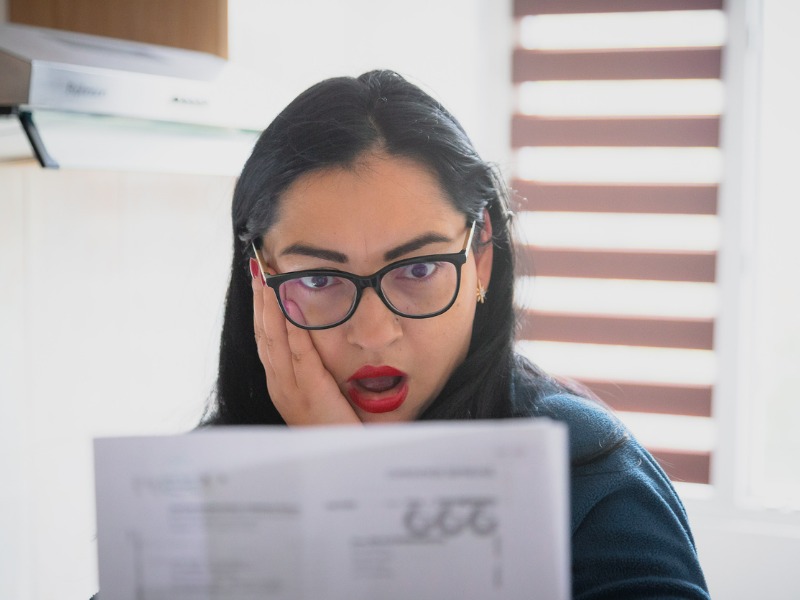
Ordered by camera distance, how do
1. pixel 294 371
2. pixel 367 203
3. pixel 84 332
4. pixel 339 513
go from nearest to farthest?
pixel 339 513
pixel 367 203
pixel 294 371
pixel 84 332

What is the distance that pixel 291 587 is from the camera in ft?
1.64

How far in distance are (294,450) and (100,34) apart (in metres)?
1.39

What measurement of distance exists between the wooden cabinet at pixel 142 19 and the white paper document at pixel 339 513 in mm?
1323

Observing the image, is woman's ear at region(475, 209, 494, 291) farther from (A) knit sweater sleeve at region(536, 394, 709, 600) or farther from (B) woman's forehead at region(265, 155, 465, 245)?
(A) knit sweater sleeve at region(536, 394, 709, 600)

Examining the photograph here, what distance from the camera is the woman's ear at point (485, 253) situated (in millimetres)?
1069

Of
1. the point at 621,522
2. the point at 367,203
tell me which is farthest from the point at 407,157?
the point at 621,522

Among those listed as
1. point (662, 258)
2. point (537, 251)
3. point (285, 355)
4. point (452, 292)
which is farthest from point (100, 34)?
point (662, 258)

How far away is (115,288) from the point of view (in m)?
2.03

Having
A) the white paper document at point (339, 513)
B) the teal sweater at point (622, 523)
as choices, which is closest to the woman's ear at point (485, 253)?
the teal sweater at point (622, 523)

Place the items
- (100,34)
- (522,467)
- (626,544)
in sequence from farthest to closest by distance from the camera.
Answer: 1. (100,34)
2. (626,544)
3. (522,467)

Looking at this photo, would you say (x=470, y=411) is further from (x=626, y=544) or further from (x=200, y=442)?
(x=200, y=442)

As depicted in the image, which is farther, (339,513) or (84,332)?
(84,332)

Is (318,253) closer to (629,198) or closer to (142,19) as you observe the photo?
(142,19)

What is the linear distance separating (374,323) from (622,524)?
1.17 ft
